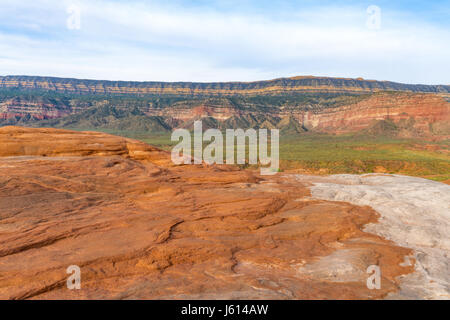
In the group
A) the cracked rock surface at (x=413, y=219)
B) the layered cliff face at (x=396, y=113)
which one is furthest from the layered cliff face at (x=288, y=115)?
the cracked rock surface at (x=413, y=219)

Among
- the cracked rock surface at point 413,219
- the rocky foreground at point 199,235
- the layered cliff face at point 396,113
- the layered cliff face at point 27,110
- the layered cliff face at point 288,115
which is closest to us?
the rocky foreground at point 199,235

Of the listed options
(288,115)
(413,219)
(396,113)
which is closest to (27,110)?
(288,115)

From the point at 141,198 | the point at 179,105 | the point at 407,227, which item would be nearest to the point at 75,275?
the point at 141,198

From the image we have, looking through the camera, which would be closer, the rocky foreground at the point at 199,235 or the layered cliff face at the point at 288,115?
the rocky foreground at the point at 199,235

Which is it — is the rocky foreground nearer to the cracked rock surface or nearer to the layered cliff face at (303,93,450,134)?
the cracked rock surface

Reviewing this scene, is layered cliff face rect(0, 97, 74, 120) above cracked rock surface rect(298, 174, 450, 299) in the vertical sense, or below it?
above

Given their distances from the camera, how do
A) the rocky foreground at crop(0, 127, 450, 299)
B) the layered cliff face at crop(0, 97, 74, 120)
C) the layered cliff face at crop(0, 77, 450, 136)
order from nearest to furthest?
1. the rocky foreground at crop(0, 127, 450, 299)
2. the layered cliff face at crop(0, 77, 450, 136)
3. the layered cliff face at crop(0, 97, 74, 120)

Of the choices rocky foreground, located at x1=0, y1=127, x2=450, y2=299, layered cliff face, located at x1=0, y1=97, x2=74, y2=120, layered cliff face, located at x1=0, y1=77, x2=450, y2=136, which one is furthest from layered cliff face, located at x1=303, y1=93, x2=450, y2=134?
layered cliff face, located at x1=0, y1=97, x2=74, y2=120

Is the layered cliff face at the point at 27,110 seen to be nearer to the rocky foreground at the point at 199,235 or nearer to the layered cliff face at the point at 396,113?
the layered cliff face at the point at 396,113
